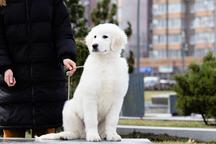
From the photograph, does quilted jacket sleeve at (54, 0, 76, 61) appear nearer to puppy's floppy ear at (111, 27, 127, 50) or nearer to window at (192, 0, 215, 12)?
puppy's floppy ear at (111, 27, 127, 50)

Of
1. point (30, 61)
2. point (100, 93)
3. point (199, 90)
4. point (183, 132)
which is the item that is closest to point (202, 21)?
point (199, 90)

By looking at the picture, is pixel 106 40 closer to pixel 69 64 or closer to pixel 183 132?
pixel 69 64

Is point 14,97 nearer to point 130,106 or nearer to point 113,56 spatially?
point 113,56

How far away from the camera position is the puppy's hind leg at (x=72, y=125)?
4312 millimetres

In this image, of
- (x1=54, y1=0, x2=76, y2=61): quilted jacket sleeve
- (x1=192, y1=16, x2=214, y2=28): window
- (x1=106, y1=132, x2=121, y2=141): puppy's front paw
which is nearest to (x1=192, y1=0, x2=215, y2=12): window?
(x1=192, y1=16, x2=214, y2=28): window

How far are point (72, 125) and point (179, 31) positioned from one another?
243ft

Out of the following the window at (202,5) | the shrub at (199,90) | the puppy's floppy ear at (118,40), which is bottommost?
the shrub at (199,90)

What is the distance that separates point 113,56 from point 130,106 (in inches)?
418

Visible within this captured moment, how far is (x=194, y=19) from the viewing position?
76.9 metres

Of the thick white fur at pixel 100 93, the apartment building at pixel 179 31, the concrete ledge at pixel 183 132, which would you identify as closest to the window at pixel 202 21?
the apartment building at pixel 179 31

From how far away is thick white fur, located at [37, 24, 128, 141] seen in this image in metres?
4.16

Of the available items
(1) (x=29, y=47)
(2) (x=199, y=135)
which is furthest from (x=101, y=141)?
(2) (x=199, y=135)

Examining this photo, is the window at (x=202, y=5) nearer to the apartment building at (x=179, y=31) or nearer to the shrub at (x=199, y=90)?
the apartment building at (x=179, y=31)

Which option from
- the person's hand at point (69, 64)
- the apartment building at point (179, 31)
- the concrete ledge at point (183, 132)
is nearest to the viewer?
the person's hand at point (69, 64)
